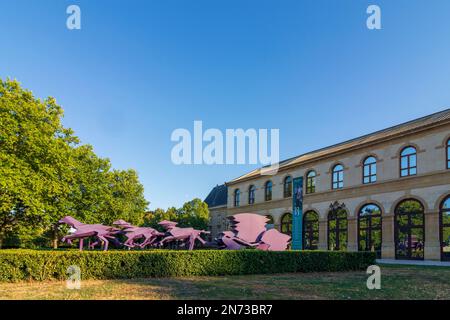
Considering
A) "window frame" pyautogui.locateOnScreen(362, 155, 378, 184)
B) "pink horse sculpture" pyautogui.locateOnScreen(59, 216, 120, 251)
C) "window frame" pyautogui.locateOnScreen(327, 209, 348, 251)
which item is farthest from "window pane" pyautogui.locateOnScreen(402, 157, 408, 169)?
"pink horse sculpture" pyautogui.locateOnScreen(59, 216, 120, 251)

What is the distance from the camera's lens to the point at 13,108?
24.0 meters

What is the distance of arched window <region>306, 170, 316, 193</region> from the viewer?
39369mm

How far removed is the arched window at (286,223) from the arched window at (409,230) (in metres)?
13.9

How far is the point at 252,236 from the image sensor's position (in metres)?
24.2

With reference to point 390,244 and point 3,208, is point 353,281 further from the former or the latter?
point 3,208

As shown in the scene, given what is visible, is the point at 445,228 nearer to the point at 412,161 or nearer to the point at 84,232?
the point at 412,161

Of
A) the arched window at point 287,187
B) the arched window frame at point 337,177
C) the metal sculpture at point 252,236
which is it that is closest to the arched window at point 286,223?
the arched window at point 287,187

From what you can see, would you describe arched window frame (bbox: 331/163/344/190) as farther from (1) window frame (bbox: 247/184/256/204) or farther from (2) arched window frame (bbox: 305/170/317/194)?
(1) window frame (bbox: 247/184/256/204)

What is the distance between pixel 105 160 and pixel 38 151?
38.1ft

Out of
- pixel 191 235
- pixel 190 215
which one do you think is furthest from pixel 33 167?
pixel 190 215

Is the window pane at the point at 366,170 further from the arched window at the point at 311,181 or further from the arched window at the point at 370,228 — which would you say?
the arched window at the point at 311,181

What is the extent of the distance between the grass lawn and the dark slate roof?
43033mm

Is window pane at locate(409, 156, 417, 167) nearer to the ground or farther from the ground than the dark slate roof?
farther from the ground

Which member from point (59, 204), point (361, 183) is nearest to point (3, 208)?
point (59, 204)
